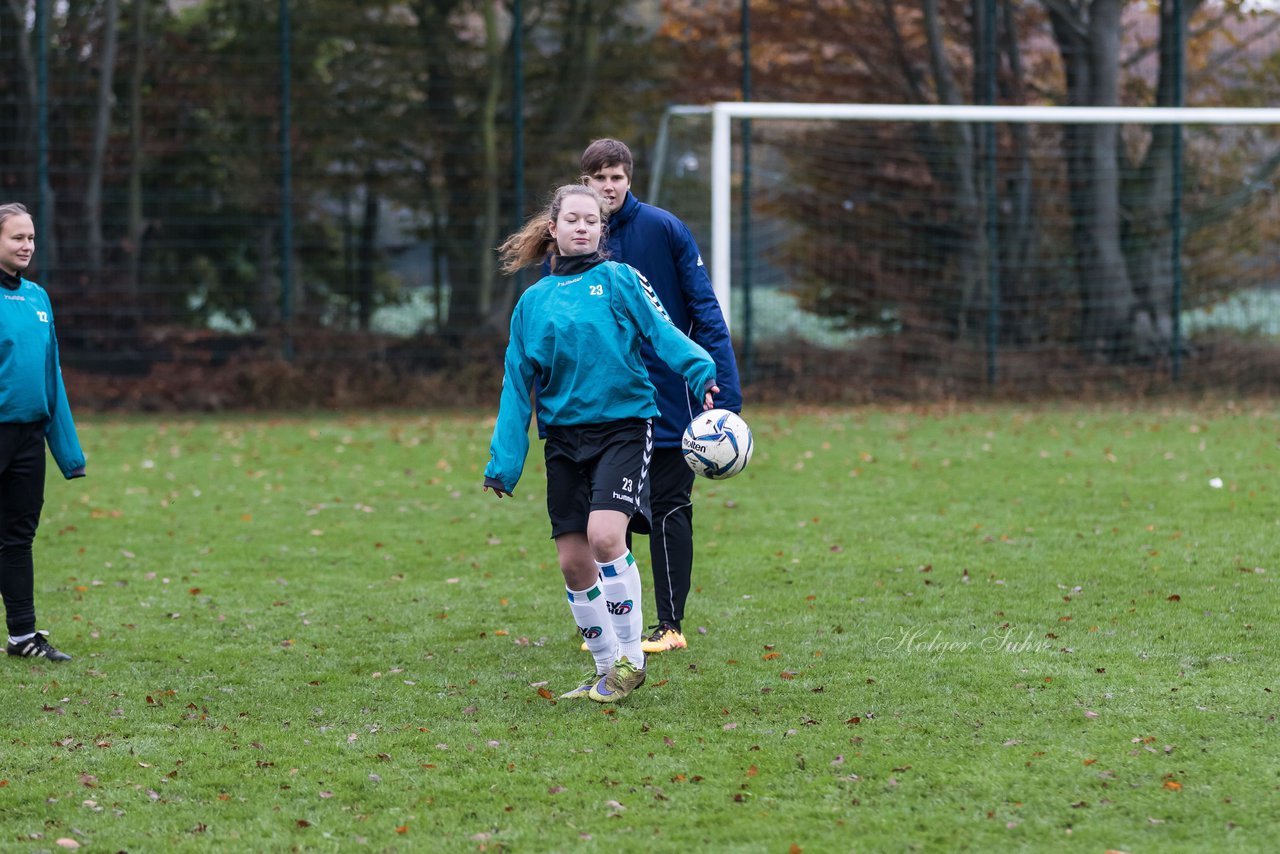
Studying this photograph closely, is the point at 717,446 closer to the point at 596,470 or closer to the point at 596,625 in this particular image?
the point at 596,470

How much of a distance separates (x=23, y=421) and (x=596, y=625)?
232 cm

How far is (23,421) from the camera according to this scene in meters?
5.34

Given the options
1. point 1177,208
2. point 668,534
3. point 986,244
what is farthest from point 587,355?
point 1177,208

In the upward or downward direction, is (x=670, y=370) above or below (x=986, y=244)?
below

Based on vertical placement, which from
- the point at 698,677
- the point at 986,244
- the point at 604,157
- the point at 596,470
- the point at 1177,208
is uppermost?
the point at 1177,208

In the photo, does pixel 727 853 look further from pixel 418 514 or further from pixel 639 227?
pixel 418 514

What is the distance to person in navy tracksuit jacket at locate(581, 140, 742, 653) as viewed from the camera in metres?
5.36

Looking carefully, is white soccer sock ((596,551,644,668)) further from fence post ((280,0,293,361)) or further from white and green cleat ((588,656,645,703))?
fence post ((280,0,293,361))

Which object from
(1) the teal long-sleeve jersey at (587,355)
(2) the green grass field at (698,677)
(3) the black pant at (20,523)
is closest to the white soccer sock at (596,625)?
(2) the green grass field at (698,677)

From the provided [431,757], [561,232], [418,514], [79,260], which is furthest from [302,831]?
[79,260]

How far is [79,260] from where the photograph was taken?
596 inches

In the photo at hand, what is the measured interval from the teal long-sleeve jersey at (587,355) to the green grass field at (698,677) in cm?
94

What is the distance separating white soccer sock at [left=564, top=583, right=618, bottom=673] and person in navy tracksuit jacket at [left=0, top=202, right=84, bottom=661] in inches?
80.2

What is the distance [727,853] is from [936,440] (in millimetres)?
8635
